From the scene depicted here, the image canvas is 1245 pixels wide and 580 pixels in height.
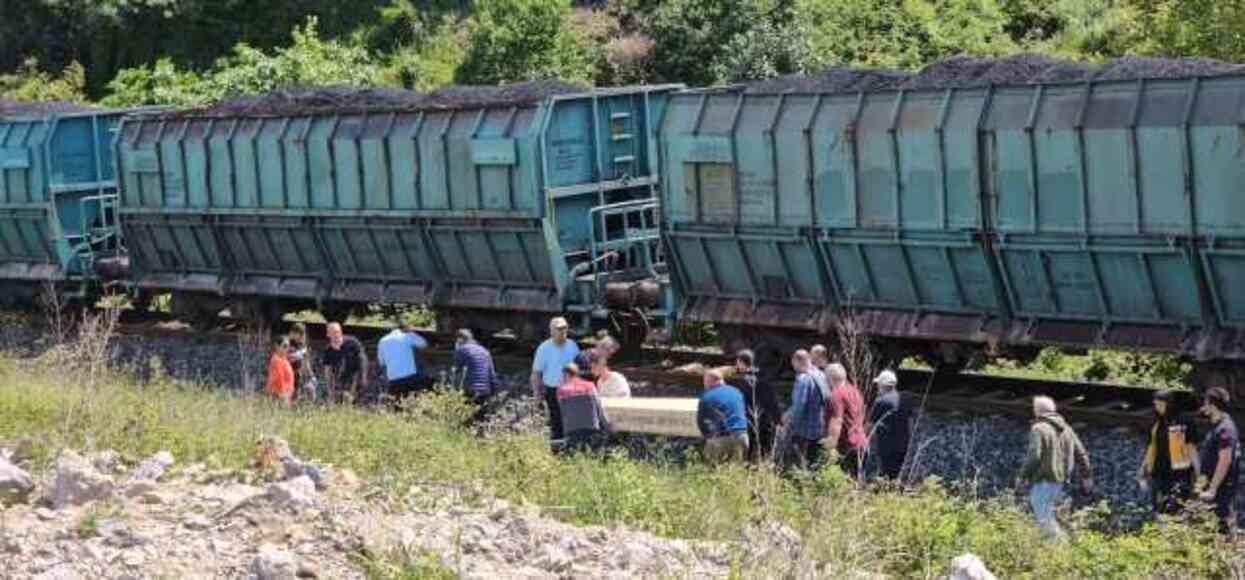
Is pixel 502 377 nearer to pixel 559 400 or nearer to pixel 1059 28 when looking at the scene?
pixel 559 400

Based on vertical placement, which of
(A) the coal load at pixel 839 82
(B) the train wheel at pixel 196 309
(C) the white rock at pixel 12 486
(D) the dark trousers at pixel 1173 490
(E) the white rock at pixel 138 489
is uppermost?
(A) the coal load at pixel 839 82

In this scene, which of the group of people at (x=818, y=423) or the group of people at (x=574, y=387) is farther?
the group of people at (x=574, y=387)

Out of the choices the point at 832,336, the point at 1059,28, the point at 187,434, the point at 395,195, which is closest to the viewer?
the point at 187,434

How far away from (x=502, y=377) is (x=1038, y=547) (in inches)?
455

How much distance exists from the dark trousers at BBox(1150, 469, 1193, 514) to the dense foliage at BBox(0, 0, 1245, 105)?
13.9m

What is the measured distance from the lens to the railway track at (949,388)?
56.8ft

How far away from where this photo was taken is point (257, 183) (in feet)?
86.5

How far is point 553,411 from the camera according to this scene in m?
17.2

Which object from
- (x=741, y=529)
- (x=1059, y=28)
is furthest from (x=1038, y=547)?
(x=1059, y=28)

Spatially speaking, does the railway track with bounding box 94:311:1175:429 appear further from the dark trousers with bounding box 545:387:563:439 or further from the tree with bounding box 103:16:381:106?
the tree with bounding box 103:16:381:106

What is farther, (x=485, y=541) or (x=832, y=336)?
(x=832, y=336)

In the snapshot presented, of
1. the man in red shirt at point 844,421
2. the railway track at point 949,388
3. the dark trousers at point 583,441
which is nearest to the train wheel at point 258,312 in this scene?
the railway track at point 949,388

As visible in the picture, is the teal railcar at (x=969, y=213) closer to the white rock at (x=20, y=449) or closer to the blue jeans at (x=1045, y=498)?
the blue jeans at (x=1045, y=498)

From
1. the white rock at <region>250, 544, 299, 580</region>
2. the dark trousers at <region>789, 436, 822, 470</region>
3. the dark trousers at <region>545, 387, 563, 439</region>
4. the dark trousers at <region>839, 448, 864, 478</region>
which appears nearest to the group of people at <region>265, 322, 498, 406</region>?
the dark trousers at <region>545, 387, 563, 439</region>
